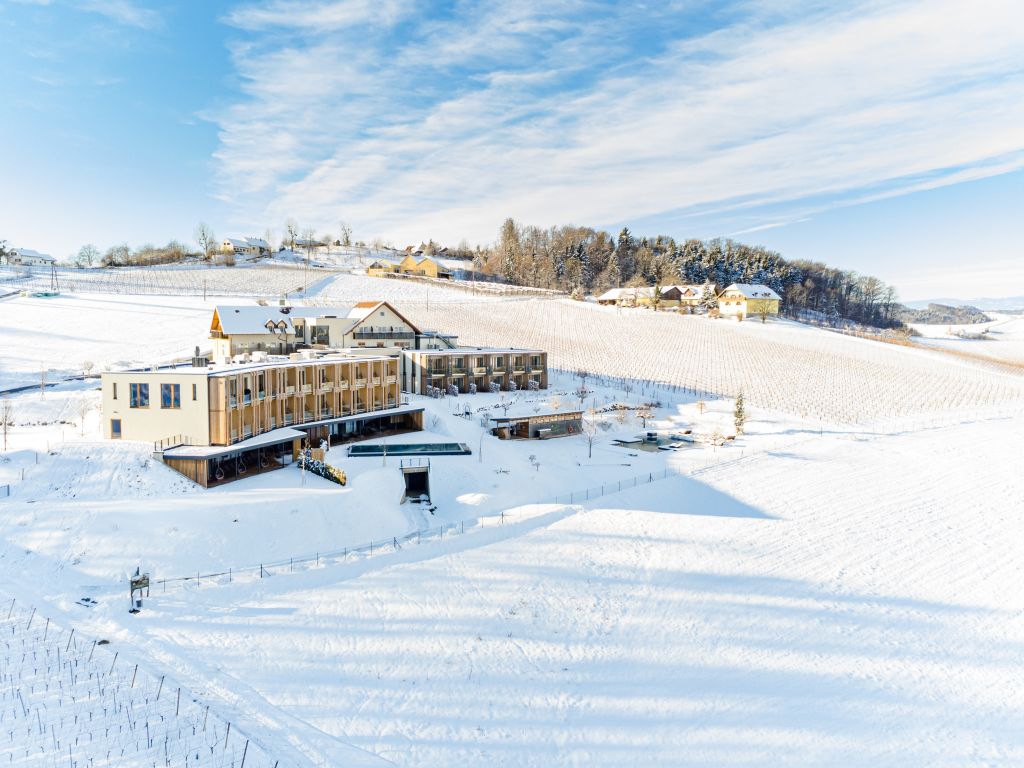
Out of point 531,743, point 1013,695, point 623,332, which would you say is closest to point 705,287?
point 623,332

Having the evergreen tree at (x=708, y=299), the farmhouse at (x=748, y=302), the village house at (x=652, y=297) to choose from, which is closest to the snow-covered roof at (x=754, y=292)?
the farmhouse at (x=748, y=302)

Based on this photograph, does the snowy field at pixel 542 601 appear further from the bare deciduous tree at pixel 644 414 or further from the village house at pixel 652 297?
the village house at pixel 652 297

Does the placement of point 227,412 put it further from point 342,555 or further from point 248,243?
point 248,243

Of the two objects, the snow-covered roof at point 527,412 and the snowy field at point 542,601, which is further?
the snow-covered roof at point 527,412

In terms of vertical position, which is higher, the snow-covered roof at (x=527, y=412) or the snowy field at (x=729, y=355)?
the snowy field at (x=729, y=355)

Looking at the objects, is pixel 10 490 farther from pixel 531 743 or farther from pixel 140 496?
pixel 531 743

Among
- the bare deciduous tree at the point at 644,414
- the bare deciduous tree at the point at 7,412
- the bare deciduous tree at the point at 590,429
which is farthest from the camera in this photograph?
the bare deciduous tree at the point at 644,414

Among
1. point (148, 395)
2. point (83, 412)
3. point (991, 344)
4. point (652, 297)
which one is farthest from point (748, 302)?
point (83, 412)

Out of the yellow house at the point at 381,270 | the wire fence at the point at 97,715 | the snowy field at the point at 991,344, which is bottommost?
the wire fence at the point at 97,715
